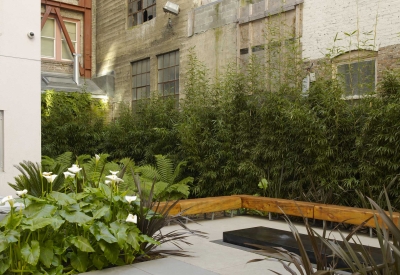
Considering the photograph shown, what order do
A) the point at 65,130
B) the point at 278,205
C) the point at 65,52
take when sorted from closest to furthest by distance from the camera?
the point at 278,205 → the point at 65,130 → the point at 65,52

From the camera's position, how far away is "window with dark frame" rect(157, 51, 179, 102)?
11945mm

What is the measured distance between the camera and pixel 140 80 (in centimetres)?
1318

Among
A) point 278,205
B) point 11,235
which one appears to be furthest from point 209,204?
point 11,235

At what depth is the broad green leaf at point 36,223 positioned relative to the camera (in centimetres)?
328

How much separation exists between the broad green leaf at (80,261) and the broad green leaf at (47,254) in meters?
0.19

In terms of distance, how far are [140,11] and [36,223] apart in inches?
425

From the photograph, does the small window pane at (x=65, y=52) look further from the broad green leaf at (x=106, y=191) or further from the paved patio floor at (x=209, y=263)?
the broad green leaf at (x=106, y=191)

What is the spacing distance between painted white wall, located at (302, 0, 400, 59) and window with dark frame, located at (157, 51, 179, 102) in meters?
4.24

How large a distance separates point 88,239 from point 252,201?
11.1 ft

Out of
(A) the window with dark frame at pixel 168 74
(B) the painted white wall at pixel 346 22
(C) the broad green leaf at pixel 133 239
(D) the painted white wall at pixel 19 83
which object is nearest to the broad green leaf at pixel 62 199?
(C) the broad green leaf at pixel 133 239

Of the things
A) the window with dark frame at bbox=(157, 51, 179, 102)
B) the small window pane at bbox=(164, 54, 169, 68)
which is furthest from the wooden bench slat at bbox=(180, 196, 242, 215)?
the small window pane at bbox=(164, 54, 169, 68)

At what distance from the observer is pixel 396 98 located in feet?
19.1

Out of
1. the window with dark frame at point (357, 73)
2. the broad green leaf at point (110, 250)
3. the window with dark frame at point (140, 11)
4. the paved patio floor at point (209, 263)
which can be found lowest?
the paved patio floor at point (209, 263)

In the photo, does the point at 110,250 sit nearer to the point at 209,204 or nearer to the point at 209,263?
the point at 209,263
